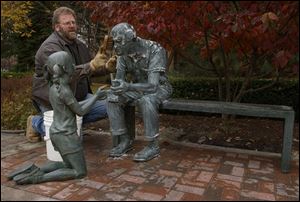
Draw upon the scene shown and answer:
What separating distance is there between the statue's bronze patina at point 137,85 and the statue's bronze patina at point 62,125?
2.12ft

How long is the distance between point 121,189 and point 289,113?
6.18 ft

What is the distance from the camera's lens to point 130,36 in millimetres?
3707

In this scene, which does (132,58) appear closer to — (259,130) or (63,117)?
(63,117)

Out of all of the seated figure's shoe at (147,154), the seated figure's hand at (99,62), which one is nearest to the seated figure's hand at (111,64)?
the seated figure's hand at (99,62)

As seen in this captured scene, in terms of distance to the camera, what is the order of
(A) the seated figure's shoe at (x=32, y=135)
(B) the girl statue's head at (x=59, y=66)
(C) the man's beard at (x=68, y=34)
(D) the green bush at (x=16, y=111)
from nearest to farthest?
(B) the girl statue's head at (x=59, y=66) → (C) the man's beard at (x=68, y=34) → (A) the seated figure's shoe at (x=32, y=135) → (D) the green bush at (x=16, y=111)

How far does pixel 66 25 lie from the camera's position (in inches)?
170

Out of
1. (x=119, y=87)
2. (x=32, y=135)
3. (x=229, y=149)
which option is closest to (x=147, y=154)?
(x=119, y=87)

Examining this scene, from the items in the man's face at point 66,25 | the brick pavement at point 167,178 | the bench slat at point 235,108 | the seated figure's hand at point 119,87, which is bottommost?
the brick pavement at point 167,178

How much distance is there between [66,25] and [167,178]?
2271 millimetres

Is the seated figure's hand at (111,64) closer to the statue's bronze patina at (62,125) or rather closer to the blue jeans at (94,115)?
the blue jeans at (94,115)

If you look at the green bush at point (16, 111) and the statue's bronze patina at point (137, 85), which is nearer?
the statue's bronze patina at point (137, 85)

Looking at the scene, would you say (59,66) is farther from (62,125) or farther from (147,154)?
(147,154)

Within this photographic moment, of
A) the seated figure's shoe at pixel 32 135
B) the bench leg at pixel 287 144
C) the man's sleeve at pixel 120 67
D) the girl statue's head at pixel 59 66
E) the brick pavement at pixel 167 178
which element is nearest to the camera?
the brick pavement at pixel 167 178

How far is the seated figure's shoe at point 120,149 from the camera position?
4.02 m
